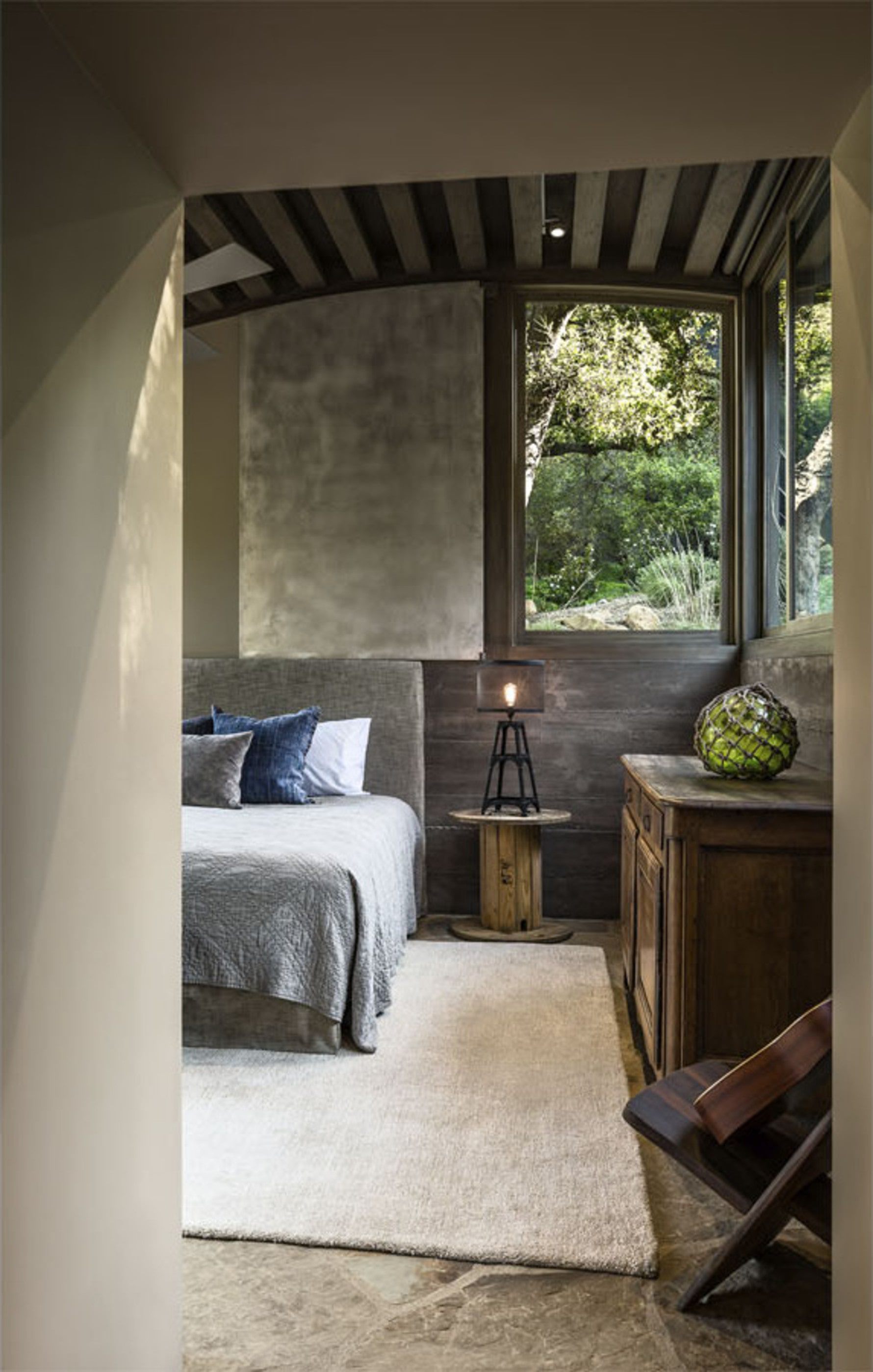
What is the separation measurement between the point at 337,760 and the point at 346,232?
248 cm

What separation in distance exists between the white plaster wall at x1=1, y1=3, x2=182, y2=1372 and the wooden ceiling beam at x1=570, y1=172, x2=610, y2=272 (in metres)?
3.26

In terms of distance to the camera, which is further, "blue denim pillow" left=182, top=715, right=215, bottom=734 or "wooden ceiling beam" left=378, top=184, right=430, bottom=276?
"blue denim pillow" left=182, top=715, right=215, bottom=734

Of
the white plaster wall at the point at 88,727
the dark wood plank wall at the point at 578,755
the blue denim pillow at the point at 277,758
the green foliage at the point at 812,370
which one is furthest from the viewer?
the dark wood plank wall at the point at 578,755

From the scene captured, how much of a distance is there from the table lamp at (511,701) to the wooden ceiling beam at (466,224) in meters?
2.02

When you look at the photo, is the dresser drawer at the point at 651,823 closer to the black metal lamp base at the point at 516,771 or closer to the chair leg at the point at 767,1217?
the chair leg at the point at 767,1217

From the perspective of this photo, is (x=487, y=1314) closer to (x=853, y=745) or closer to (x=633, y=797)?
(x=853, y=745)

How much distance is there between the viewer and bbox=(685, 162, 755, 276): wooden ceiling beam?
4281 millimetres

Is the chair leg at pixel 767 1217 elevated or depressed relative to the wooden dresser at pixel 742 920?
depressed

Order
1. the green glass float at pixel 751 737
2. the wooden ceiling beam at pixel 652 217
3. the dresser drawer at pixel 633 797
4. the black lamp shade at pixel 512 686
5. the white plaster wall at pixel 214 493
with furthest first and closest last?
the white plaster wall at pixel 214 493 < the black lamp shade at pixel 512 686 < the wooden ceiling beam at pixel 652 217 < the dresser drawer at pixel 633 797 < the green glass float at pixel 751 737

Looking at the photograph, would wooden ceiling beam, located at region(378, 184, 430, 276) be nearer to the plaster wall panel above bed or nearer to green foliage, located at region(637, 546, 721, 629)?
the plaster wall panel above bed

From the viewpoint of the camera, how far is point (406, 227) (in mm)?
4844

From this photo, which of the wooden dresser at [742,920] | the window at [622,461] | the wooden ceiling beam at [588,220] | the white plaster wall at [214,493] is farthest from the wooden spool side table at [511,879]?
the wooden ceiling beam at [588,220]

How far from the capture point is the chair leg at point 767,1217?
1.79 m

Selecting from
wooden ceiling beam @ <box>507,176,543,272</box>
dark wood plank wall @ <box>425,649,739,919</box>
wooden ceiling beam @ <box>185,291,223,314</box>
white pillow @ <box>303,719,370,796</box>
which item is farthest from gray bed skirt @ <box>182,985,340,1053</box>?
wooden ceiling beam @ <box>185,291,223,314</box>
